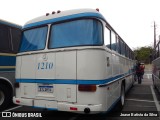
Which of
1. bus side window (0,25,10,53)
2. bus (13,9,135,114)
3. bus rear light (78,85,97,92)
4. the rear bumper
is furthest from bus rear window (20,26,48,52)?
bus side window (0,25,10,53)

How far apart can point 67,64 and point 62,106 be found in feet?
3.30

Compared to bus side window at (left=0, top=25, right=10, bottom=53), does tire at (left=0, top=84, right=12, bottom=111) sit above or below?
below

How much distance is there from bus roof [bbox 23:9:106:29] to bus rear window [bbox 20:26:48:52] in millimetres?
175

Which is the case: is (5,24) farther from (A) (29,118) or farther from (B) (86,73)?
(B) (86,73)

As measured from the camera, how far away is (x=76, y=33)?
569cm

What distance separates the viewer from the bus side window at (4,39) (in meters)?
8.22

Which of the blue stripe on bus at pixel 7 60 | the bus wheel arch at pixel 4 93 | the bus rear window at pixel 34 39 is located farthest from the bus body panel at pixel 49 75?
the bus wheel arch at pixel 4 93

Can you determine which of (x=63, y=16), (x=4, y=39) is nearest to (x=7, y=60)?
(x=4, y=39)

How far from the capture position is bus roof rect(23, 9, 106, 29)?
5.65 m

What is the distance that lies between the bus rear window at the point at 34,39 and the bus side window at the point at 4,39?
1.75m

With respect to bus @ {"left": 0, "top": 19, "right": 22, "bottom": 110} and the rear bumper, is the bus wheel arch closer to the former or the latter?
bus @ {"left": 0, "top": 19, "right": 22, "bottom": 110}

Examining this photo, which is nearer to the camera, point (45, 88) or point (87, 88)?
point (87, 88)

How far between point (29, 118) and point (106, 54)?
10.3ft

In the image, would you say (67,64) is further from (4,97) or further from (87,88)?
(4,97)
